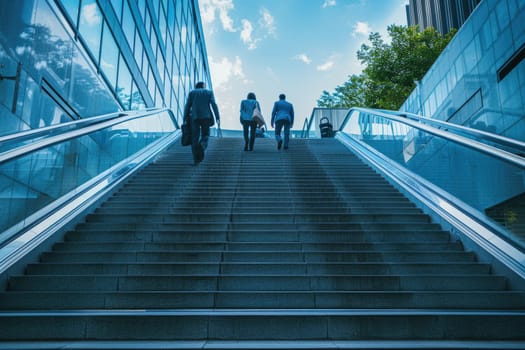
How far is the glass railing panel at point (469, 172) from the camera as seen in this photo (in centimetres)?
461

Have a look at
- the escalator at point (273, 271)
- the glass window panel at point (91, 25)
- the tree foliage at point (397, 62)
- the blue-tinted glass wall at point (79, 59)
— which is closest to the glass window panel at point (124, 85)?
the blue-tinted glass wall at point (79, 59)

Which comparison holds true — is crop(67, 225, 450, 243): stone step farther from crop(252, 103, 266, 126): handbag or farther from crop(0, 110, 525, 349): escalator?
crop(252, 103, 266, 126): handbag

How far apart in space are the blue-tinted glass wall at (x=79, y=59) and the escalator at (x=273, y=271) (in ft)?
5.83

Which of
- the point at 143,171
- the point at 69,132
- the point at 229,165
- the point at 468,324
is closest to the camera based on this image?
the point at 468,324

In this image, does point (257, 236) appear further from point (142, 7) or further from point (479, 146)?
point (142, 7)

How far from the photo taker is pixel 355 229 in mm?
5652

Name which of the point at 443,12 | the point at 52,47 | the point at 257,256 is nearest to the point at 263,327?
the point at 257,256

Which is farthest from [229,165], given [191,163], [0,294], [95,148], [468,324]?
[468,324]

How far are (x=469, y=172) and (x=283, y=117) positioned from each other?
6.83 metres

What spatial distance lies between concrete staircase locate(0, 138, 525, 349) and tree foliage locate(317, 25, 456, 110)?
1994 centimetres

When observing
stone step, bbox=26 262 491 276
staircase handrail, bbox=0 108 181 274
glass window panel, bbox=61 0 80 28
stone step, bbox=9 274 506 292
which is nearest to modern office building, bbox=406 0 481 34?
glass window panel, bbox=61 0 80 28

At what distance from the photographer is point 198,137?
9625mm

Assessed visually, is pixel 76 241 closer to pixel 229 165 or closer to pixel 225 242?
pixel 225 242

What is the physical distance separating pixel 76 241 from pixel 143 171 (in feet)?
12.0
